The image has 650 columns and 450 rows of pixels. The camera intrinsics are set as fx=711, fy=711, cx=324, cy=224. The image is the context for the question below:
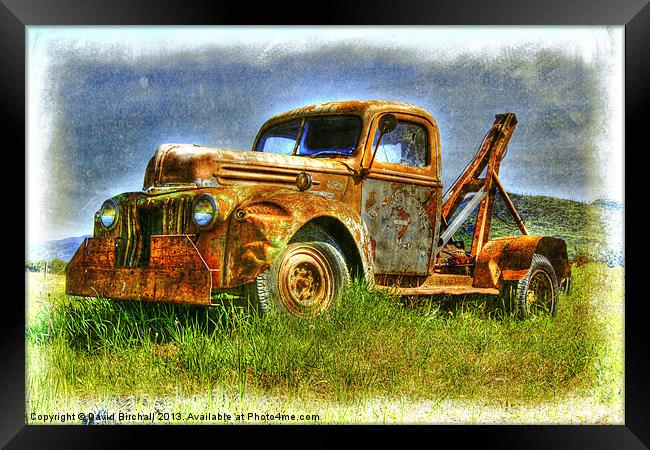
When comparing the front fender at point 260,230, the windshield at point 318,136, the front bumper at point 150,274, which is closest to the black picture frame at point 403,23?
the front bumper at point 150,274

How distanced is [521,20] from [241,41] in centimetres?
178

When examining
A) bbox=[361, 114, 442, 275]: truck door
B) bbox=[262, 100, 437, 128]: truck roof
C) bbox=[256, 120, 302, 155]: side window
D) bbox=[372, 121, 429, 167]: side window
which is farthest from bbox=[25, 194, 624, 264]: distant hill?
bbox=[256, 120, 302, 155]: side window

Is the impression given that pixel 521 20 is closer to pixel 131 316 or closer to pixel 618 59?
pixel 618 59

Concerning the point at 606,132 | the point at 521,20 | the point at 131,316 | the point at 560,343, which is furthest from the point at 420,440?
the point at 521,20

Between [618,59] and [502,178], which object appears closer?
[618,59]

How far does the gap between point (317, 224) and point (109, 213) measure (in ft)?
4.48

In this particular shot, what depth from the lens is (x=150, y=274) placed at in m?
4.05

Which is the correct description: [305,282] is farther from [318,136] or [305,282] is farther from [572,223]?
[572,223]

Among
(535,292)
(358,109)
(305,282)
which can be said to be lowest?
(535,292)

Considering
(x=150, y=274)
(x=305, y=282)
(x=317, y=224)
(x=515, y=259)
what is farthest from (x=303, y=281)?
(x=515, y=259)

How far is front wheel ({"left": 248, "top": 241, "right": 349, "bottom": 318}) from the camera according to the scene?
407 cm

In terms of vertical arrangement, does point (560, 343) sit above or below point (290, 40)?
below

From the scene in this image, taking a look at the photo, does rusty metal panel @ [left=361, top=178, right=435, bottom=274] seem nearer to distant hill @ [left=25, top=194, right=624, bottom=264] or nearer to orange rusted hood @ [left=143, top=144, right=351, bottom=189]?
orange rusted hood @ [left=143, top=144, right=351, bottom=189]

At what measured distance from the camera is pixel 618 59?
15.1ft
